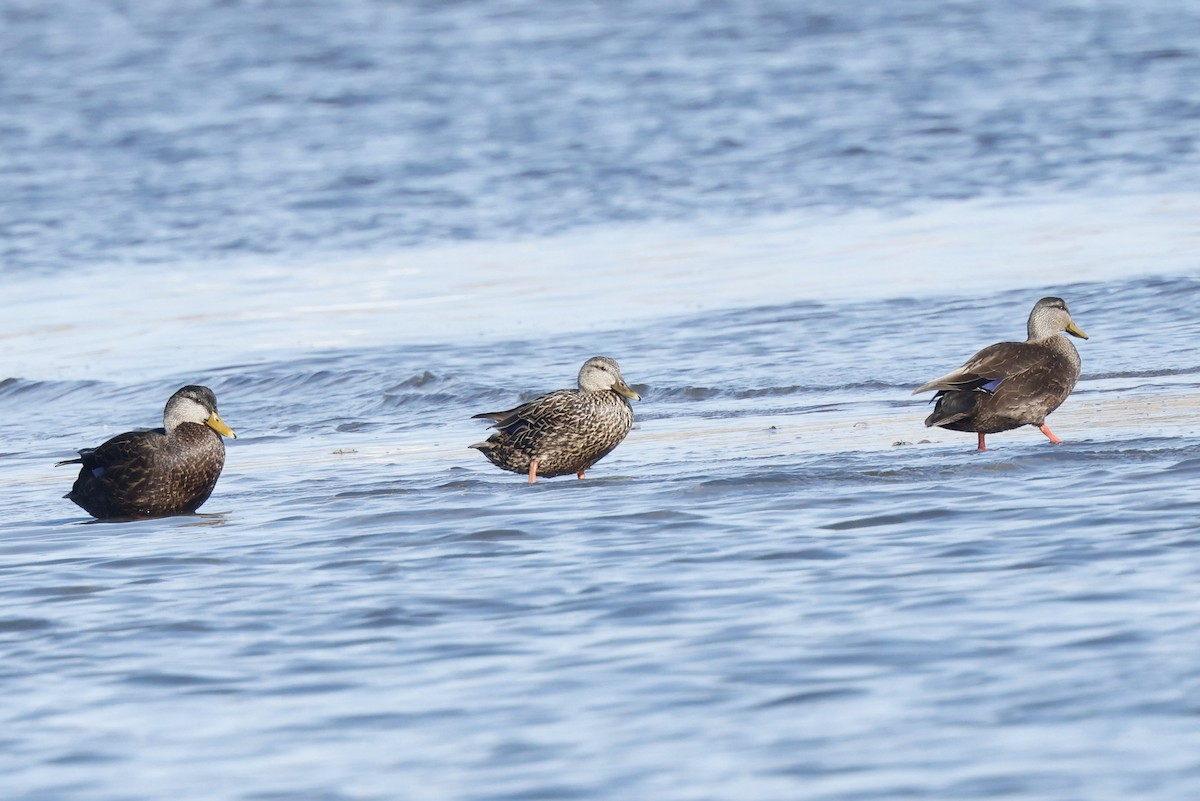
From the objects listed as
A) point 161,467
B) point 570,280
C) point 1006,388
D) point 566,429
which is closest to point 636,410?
point 566,429

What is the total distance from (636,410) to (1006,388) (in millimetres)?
3819

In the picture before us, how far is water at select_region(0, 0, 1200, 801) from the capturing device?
5441 millimetres

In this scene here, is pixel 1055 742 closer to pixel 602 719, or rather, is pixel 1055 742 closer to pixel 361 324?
pixel 602 719

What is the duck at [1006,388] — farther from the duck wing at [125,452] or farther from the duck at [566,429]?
the duck wing at [125,452]

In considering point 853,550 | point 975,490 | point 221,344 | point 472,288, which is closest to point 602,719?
point 853,550

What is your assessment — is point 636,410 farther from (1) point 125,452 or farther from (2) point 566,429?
(1) point 125,452

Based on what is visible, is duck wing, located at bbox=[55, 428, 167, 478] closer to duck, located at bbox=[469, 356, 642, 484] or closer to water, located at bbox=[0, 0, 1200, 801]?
water, located at bbox=[0, 0, 1200, 801]

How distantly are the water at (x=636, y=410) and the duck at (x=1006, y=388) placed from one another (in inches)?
12.2

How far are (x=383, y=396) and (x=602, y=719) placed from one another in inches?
391

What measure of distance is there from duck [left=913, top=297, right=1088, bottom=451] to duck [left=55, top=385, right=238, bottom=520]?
147 inches

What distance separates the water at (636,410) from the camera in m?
5.44

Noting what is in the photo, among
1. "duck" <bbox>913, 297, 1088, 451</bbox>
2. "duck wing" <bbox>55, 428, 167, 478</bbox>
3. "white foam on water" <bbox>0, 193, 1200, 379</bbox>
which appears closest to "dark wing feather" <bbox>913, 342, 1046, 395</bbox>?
"duck" <bbox>913, 297, 1088, 451</bbox>

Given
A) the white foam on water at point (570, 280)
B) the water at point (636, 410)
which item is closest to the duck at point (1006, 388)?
the water at point (636, 410)

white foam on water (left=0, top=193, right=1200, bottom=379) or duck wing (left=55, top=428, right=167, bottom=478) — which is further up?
white foam on water (left=0, top=193, right=1200, bottom=379)
